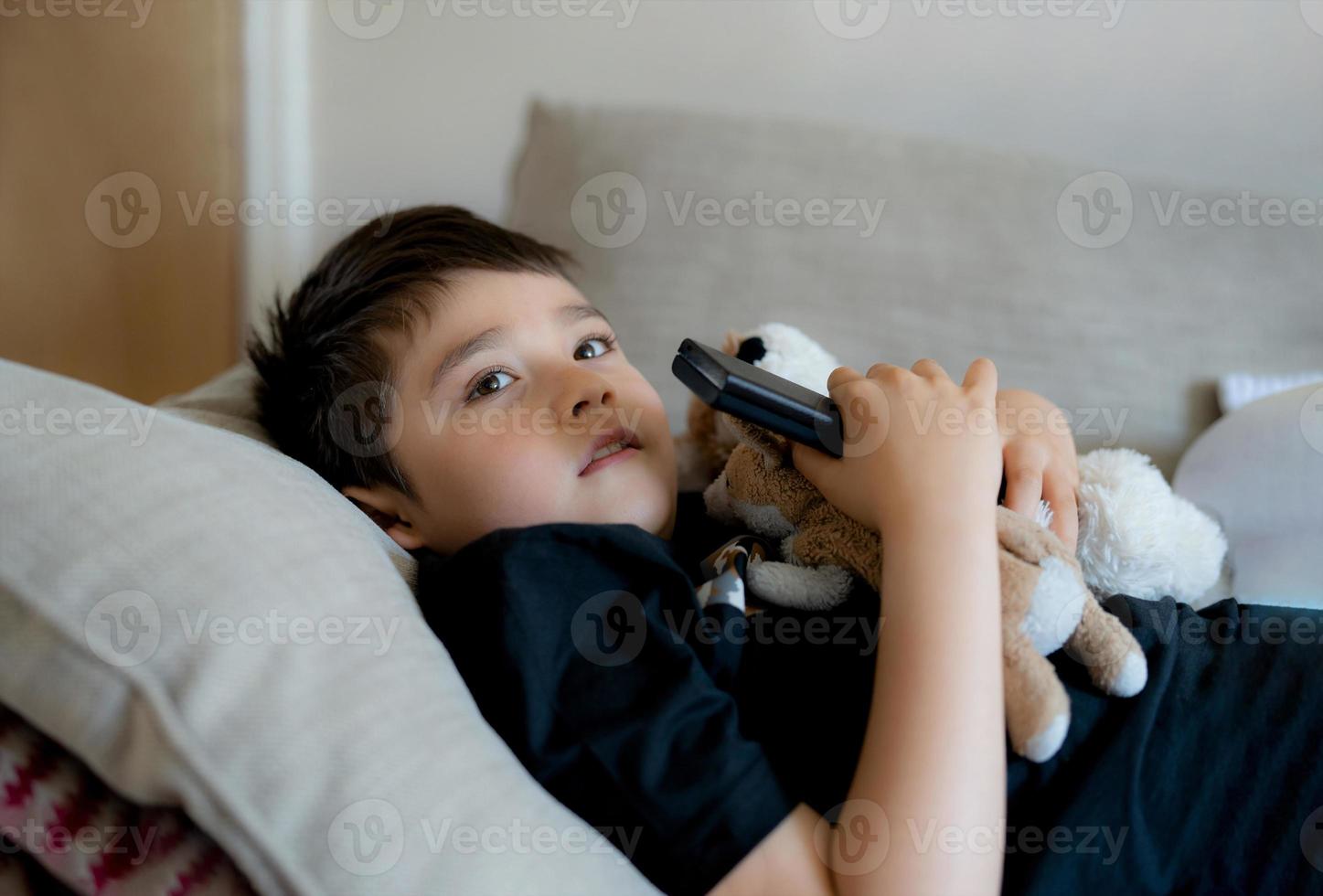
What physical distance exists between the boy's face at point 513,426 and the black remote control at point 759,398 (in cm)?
14

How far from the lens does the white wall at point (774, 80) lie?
1269mm

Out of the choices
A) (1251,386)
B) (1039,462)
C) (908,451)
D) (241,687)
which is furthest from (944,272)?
(241,687)

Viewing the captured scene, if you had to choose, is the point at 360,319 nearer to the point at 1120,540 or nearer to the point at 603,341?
the point at 603,341

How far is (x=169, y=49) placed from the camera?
157 cm

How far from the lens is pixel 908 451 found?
67 cm

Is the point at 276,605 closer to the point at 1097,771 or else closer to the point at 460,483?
the point at 460,483

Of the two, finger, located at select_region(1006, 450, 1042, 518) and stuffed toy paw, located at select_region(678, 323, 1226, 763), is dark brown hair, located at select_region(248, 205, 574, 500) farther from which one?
finger, located at select_region(1006, 450, 1042, 518)

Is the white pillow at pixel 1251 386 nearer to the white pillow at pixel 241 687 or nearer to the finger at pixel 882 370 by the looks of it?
the finger at pixel 882 370

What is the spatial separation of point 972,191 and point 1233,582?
0.54 meters

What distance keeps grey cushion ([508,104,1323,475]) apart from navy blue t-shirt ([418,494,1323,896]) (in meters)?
0.45

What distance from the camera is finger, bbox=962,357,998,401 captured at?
28.5 inches

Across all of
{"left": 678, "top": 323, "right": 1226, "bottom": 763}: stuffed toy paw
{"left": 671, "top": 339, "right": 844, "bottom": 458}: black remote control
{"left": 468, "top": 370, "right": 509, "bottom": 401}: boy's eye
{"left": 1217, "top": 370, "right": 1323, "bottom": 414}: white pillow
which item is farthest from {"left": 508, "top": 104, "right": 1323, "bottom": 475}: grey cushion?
{"left": 671, "top": 339, "right": 844, "bottom": 458}: black remote control

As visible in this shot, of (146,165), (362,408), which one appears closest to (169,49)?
(146,165)

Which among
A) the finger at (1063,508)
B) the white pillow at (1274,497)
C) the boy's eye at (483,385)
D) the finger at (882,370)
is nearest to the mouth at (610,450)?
the boy's eye at (483,385)
